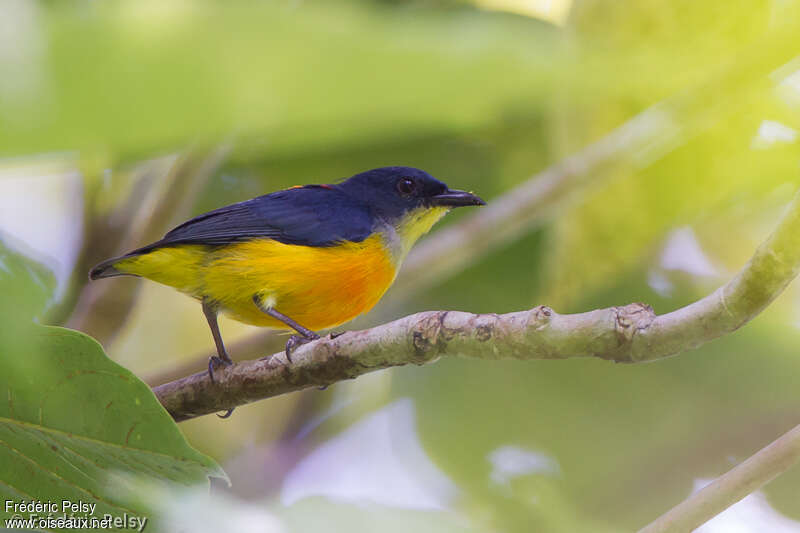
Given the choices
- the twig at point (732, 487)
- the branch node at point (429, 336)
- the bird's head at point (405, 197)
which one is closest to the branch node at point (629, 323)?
the twig at point (732, 487)

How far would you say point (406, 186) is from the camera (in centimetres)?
459

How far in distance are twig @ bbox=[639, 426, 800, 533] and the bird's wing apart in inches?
114

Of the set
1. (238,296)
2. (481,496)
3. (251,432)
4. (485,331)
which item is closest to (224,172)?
(238,296)

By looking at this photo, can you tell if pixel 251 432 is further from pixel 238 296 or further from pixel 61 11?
pixel 61 11

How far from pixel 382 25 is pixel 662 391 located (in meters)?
4.10

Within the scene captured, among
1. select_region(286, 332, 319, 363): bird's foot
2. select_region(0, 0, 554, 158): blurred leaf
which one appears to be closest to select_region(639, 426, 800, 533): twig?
select_region(0, 0, 554, 158): blurred leaf

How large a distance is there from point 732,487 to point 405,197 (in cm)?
351

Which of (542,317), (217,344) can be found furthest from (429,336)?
(217,344)

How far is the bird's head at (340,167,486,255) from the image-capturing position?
437cm

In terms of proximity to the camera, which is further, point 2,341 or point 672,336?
point 672,336

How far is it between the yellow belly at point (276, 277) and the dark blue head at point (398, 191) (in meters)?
0.58

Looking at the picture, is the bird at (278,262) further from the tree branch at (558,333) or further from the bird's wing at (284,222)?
the tree branch at (558,333)

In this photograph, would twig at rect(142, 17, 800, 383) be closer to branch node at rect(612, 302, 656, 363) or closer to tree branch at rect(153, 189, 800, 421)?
tree branch at rect(153, 189, 800, 421)

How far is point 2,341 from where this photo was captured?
782 millimetres
